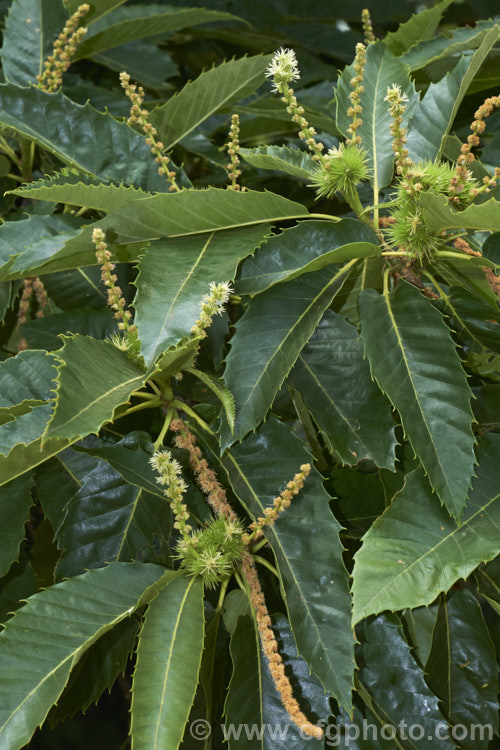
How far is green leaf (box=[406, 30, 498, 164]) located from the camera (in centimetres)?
97

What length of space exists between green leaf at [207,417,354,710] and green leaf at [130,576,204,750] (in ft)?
0.35

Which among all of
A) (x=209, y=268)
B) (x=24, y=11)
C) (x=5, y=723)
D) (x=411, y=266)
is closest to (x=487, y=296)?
(x=411, y=266)

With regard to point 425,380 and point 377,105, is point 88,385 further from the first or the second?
point 377,105

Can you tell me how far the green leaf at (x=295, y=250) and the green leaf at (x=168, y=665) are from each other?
35 cm

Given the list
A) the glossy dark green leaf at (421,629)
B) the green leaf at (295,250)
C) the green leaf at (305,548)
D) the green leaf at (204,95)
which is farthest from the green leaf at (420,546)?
the green leaf at (204,95)

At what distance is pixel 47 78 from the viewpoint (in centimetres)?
117

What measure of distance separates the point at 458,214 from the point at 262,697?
600 millimetres

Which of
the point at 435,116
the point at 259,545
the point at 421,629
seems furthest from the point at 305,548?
the point at 435,116

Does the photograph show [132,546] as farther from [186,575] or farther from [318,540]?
[318,540]

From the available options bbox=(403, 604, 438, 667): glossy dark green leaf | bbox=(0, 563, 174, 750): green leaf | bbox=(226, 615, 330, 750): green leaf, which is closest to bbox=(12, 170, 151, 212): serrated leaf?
bbox=(0, 563, 174, 750): green leaf

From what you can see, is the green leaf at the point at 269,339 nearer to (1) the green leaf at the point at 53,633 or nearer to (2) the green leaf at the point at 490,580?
(1) the green leaf at the point at 53,633

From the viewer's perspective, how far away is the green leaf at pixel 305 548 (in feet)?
2.52

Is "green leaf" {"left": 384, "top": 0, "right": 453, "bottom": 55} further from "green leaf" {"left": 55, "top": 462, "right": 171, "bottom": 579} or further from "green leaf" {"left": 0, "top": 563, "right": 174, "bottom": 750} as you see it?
"green leaf" {"left": 0, "top": 563, "right": 174, "bottom": 750}

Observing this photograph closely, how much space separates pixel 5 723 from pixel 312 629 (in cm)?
32
